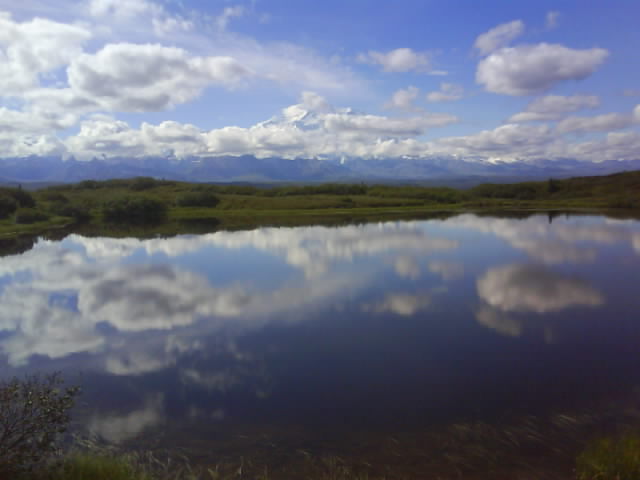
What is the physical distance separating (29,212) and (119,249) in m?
46.5

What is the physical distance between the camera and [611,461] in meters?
9.67

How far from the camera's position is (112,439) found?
40.2 feet

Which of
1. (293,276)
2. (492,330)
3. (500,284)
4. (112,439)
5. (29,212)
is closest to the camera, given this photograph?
(112,439)

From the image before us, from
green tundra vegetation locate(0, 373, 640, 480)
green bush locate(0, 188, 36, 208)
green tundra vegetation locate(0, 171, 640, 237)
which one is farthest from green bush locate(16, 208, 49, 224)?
green tundra vegetation locate(0, 373, 640, 480)

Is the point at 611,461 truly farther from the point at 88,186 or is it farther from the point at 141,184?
the point at 88,186

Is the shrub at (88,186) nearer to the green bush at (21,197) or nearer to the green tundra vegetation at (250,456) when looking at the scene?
the green bush at (21,197)

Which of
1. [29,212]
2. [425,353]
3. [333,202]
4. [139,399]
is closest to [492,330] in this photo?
[425,353]

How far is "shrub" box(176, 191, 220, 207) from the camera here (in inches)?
5148

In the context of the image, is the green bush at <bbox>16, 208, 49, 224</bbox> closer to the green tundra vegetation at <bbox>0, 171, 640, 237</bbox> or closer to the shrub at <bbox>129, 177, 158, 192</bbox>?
the green tundra vegetation at <bbox>0, 171, 640, 237</bbox>

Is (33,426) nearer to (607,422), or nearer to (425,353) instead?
(425,353)

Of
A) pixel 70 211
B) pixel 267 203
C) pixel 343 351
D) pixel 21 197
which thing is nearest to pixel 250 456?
pixel 343 351

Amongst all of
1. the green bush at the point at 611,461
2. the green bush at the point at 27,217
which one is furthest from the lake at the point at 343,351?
the green bush at the point at 27,217

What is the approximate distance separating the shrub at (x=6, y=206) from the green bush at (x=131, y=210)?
22.0 metres

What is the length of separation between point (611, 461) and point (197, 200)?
12972cm
